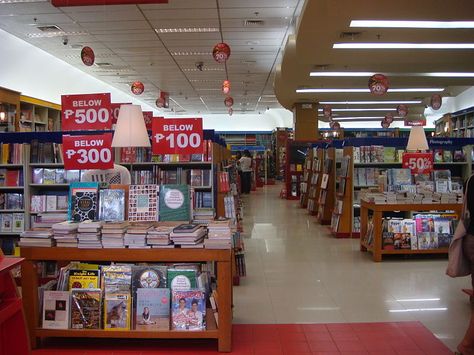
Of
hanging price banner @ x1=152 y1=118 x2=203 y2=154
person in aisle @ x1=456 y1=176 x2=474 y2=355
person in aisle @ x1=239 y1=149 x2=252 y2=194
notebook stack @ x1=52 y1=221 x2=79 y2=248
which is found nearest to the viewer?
person in aisle @ x1=456 y1=176 x2=474 y2=355

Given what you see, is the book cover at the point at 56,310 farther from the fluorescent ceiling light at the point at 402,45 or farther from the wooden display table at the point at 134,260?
the fluorescent ceiling light at the point at 402,45

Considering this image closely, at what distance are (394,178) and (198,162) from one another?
357 cm

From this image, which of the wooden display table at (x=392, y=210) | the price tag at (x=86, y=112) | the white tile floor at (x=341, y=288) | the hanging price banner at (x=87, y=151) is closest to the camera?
the white tile floor at (x=341, y=288)

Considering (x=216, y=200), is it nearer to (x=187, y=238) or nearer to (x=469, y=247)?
(x=187, y=238)

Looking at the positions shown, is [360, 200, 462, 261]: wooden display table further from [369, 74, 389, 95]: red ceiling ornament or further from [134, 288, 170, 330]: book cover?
[134, 288, 170, 330]: book cover

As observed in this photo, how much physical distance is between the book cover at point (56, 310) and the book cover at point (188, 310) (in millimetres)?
851

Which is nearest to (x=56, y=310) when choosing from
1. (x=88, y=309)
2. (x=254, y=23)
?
(x=88, y=309)

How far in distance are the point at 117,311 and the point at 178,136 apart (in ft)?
7.67

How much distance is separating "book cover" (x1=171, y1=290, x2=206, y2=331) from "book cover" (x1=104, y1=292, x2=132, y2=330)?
353 millimetres

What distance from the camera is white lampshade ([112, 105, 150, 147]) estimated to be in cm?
465

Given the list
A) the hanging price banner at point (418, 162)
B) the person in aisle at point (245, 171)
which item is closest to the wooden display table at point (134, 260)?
the hanging price banner at point (418, 162)

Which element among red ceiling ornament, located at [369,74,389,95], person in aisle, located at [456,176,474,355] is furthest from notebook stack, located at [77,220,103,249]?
red ceiling ornament, located at [369,74,389,95]

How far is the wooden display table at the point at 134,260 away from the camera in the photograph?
349 cm

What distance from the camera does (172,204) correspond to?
3984 millimetres
